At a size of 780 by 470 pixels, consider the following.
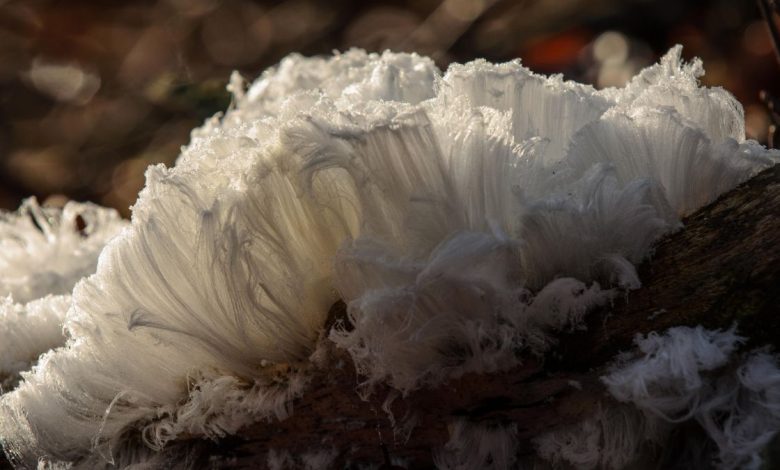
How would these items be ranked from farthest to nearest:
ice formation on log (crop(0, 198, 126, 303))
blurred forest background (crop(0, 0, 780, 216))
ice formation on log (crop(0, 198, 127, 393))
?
blurred forest background (crop(0, 0, 780, 216)) → ice formation on log (crop(0, 198, 126, 303)) → ice formation on log (crop(0, 198, 127, 393))

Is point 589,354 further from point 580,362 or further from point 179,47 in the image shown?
point 179,47

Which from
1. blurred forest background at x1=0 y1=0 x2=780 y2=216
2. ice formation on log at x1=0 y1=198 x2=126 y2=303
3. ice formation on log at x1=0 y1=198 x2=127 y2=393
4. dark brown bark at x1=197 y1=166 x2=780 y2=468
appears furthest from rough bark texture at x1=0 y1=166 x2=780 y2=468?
blurred forest background at x1=0 y1=0 x2=780 y2=216

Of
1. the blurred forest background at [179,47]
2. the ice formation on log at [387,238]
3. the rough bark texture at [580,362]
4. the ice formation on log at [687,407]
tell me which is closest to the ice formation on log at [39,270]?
the ice formation on log at [387,238]

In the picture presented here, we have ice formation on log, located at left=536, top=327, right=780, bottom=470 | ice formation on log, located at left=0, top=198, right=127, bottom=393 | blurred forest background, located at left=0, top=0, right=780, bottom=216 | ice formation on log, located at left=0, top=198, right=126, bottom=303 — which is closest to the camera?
ice formation on log, located at left=536, top=327, right=780, bottom=470

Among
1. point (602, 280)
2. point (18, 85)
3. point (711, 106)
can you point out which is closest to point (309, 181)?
point (602, 280)

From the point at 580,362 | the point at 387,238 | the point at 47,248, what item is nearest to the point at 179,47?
the point at 47,248

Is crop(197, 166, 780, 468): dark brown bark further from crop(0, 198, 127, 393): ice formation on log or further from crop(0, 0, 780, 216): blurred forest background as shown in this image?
crop(0, 0, 780, 216): blurred forest background
